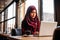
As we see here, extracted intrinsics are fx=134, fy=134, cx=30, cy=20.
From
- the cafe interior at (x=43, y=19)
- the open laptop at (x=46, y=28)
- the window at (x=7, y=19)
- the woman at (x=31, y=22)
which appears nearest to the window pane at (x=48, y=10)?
the cafe interior at (x=43, y=19)

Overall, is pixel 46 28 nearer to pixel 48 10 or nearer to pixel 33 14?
pixel 33 14

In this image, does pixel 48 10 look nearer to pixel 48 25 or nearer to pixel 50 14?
pixel 50 14

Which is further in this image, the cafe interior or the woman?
the woman

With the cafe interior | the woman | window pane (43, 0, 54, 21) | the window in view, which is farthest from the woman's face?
the window

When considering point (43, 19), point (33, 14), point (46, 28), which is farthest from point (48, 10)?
point (46, 28)

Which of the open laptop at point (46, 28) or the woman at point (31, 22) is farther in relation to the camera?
the woman at point (31, 22)

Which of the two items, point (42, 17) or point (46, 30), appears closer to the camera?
point (46, 30)

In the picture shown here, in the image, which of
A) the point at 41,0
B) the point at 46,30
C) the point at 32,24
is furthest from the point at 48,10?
the point at 46,30

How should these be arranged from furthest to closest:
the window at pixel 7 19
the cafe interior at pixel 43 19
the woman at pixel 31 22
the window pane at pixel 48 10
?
1. the window at pixel 7 19
2. the window pane at pixel 48 10
3. the woman at pixel 31 22
4. the cafe interior at pixel 43 19

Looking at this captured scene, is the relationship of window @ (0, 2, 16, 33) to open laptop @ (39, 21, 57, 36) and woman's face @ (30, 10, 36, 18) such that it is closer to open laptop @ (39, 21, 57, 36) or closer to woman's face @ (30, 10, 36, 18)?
woman's face @ (30, 10, 36, 18)

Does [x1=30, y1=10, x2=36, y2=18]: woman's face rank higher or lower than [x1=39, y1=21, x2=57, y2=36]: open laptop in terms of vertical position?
higher

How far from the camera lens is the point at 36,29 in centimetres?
275

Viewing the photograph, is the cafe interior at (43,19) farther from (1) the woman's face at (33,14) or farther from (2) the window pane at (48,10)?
(1) the woman's face at (33,14)

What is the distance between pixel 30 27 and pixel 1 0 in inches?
232
